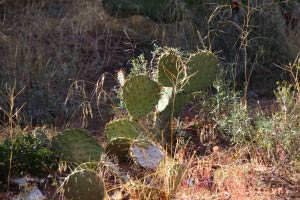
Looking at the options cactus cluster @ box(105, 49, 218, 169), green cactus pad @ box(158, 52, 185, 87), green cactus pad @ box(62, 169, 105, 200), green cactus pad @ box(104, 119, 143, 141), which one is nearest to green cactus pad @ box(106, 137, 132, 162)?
cactus cluster @ box(105, 49, 218, 169)

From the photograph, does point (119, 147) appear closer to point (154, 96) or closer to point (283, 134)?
point (154, 96)

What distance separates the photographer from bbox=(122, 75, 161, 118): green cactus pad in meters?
4.99

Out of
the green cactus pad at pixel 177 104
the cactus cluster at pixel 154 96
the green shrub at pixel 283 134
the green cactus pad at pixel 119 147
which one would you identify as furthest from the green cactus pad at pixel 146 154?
the green shrub at pixel 283 134

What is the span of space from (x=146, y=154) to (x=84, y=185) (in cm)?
75

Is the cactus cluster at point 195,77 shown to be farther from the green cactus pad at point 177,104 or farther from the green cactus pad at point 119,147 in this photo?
the green cactus pad at point 119,147

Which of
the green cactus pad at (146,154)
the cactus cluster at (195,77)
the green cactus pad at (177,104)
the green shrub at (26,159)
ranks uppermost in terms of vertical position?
the cactus cluster at (195,77)

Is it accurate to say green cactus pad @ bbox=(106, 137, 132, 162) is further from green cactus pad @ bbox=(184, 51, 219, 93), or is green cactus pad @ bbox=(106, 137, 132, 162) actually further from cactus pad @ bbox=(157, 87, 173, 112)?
green cactus pad @ bbox=(184, 51, 219, 93)

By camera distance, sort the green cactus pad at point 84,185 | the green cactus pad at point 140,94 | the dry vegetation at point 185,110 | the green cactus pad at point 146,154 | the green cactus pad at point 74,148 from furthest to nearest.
→ the green cactus pad at point 140,94 < the green cactus pad at point 74,148 < the green cactus pad at point 146,154 < the dry vegetation at point 185,110 < the green cactus pad at point 84,185

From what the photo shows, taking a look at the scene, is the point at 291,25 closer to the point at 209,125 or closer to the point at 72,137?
the point at 209,125

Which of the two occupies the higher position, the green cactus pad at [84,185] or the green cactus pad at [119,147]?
the green cactus pad at [84,185]

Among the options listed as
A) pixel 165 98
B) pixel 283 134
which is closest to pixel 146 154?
pixel 165 98

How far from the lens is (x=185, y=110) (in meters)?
6.25

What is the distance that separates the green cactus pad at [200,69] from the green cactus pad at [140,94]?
36 cm

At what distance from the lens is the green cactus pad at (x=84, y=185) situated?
398 cm
